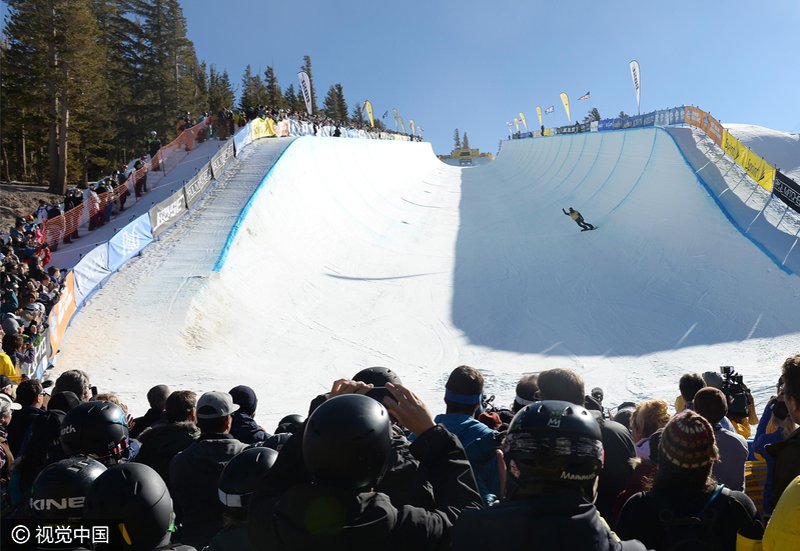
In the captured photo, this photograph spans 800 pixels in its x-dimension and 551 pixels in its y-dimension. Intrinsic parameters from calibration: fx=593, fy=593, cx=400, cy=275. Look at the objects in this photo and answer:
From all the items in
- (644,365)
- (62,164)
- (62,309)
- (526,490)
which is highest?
(62,164)

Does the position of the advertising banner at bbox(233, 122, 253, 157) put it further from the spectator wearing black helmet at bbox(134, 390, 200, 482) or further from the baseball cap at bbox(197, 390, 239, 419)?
the baseball cap at bbox(197, 390, 239, 419)

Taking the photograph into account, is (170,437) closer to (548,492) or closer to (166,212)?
(548,492)

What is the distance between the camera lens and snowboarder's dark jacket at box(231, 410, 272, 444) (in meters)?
4.01

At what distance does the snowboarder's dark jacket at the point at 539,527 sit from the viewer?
5.28 feet

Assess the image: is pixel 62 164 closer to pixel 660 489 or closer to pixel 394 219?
pixel 394 219

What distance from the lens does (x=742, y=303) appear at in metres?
12.3

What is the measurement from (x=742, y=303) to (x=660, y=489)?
1181 centimetres

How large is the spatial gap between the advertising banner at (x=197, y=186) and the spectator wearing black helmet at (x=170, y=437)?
570 inches

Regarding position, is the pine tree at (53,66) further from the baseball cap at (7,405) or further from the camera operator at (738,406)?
the camera operator at (738,406)

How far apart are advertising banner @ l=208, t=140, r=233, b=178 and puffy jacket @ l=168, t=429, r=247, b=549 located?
17.8 meters

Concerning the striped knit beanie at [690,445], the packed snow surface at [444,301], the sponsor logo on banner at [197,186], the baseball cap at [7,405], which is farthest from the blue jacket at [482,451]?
the sponsor logo on banner at [197,186]

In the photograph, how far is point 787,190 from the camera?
15414 mm

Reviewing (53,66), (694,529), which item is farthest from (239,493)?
(53,66)

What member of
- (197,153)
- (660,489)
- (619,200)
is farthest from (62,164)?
(660,489)
